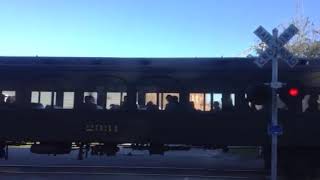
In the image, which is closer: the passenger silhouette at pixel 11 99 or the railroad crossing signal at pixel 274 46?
the railroad crossing signal at pixel 274 46

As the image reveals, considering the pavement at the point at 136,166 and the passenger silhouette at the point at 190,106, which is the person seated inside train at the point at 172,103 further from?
the pavement at the point at 136,166

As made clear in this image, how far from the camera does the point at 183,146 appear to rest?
19203mm

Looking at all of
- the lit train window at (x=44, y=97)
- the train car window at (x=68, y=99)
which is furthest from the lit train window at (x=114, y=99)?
the lit train window at (x=44, y=97)

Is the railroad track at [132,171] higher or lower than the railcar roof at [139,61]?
lower

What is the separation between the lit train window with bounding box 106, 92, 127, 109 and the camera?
18594 millimetres

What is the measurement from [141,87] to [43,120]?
302 centimetres

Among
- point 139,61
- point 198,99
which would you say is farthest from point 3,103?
point 198,99

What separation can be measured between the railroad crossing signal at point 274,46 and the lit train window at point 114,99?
183 inches

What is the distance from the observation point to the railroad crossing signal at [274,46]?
15.3 meters

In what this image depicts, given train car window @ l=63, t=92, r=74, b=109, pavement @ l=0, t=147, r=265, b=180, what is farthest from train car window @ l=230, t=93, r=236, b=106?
train car window @ l=63, t=92, r=74, b=109

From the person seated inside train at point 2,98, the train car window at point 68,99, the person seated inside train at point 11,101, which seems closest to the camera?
the train car window at point 68,99

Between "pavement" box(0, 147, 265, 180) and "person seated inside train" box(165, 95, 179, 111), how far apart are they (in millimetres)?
2082

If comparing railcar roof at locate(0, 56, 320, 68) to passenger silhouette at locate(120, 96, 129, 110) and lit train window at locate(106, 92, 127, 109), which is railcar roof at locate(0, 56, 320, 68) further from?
passenger silhouette at locate(120, 96, 129, 110)

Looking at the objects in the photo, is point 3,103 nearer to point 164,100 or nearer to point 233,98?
point 164,100
